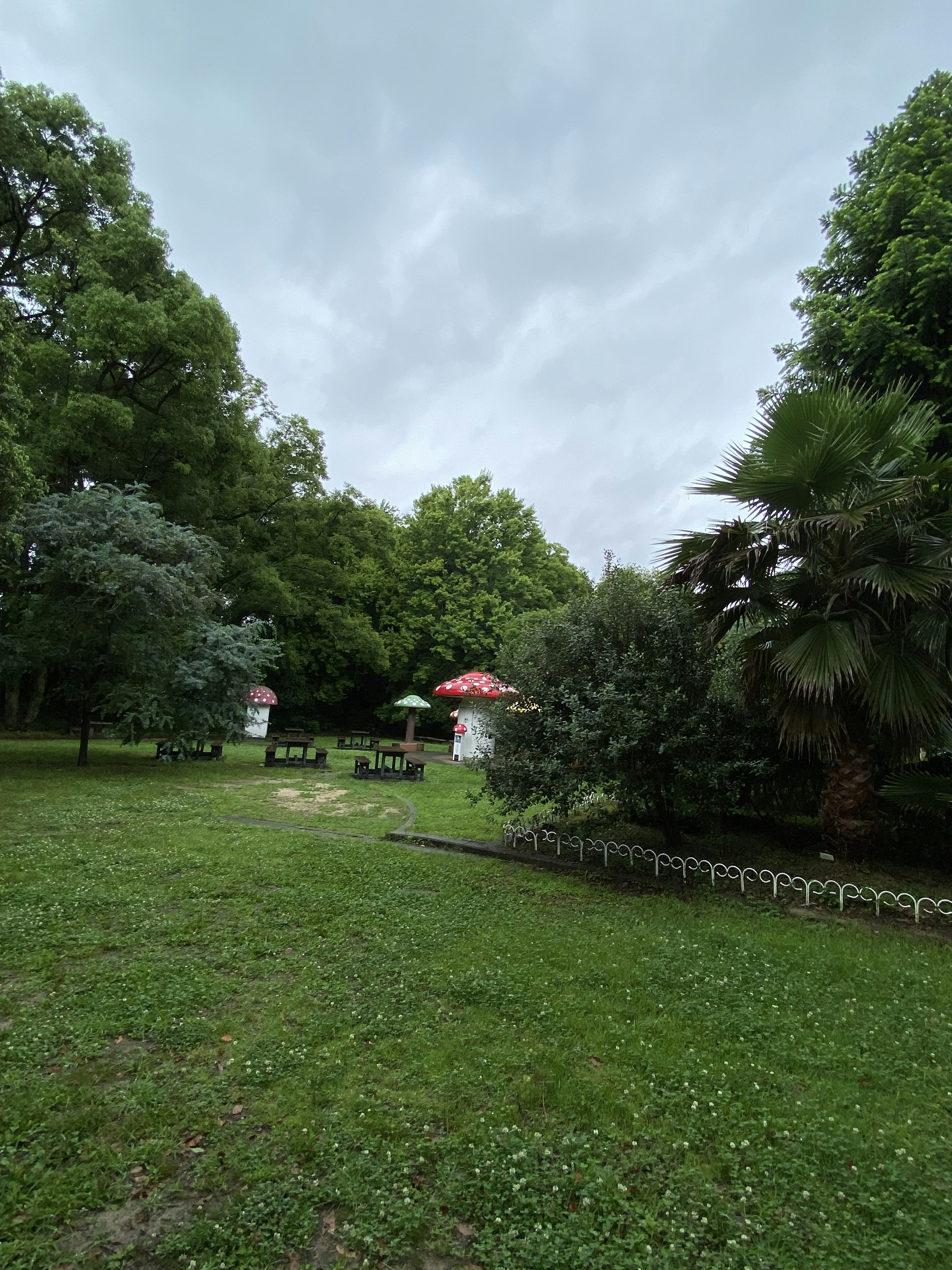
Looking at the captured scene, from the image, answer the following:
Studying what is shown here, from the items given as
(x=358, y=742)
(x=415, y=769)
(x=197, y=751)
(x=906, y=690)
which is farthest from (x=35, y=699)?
(x=906, y=690)

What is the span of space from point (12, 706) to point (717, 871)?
810 inches

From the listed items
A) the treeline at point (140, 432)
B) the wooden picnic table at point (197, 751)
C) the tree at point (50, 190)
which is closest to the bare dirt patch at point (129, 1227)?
the treeline at point (140, 432)

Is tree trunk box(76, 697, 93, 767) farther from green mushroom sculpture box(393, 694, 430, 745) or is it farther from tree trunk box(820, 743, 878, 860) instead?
tree trunk box(820, 743, 878, 860)

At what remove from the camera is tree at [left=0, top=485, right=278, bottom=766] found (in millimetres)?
11438

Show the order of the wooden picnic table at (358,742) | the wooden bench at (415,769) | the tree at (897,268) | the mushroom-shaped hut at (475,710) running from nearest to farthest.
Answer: the mushroom-shaped hut at (475,710) → the tree at (897,268) → the wooden bench at (415,769) → the wooden picnic table at (358,742)

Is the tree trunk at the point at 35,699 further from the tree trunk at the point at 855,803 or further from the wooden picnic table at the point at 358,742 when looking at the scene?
the tree trunk at the point at 855,803

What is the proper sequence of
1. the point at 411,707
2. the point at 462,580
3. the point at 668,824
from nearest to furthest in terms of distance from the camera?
the point at 668,824 → the point at 411,707 → the point at 462,580

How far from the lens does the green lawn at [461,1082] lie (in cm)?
211

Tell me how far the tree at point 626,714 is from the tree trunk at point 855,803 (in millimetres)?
818

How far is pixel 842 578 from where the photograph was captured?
569 cm

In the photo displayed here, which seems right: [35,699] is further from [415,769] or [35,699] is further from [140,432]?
[415,769]

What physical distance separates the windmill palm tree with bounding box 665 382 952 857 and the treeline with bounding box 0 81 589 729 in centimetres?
1024

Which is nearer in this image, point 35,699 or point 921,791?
point 921,791

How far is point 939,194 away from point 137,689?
15.1 m
